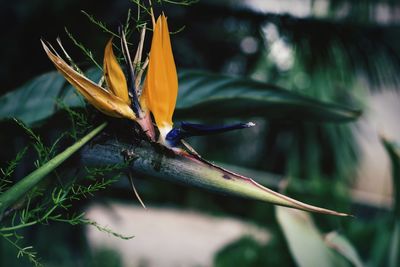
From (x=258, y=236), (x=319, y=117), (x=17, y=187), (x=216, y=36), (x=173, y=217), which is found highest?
(x=17, y=187)

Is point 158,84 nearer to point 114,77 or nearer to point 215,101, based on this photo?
point 114,77

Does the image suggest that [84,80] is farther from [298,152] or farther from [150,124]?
[298,152]

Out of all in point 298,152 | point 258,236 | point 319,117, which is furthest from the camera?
point 298,152

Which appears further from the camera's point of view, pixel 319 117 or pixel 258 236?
pixel 258 236

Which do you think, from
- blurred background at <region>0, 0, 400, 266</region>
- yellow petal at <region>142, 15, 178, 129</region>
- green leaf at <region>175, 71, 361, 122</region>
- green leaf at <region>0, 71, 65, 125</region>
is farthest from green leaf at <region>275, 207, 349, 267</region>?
yellow petal at <region>142, 15, 178, 129</region>

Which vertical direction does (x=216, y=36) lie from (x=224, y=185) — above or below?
below

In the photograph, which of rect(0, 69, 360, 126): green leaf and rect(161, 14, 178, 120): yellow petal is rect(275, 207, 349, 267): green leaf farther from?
rect(161, 14, 178, 120): yellow petal

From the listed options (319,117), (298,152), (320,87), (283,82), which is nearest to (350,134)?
(298,152)
